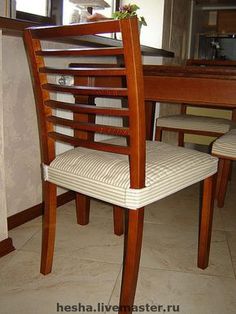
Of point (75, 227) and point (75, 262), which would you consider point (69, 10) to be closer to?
point (75, 227)

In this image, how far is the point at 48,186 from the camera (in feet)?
3.67

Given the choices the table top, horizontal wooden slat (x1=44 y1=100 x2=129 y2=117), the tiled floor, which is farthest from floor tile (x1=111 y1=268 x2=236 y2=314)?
the table top

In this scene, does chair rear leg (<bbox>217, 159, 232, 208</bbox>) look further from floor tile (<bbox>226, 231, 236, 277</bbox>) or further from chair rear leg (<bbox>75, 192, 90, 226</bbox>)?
chair rear leg (<bbox>75, 192, 90, 226</bbox>)

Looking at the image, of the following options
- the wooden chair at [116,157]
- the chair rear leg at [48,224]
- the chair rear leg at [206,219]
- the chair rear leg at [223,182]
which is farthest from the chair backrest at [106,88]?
the chair rear leg at [223,182]

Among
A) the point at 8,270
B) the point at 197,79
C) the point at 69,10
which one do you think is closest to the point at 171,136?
the point at 69,10


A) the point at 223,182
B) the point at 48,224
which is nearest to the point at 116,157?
the point at 48,224

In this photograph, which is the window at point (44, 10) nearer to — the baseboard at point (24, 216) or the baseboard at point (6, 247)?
the baseboard at point (24, 216)

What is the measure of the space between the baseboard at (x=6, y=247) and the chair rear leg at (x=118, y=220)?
44 centimetres

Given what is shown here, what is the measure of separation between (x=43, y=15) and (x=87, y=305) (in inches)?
59.6

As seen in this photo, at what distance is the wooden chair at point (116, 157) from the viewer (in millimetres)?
786

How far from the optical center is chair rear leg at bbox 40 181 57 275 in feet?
3.68

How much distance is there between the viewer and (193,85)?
1.16m

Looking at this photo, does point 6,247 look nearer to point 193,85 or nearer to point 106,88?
point 106,88

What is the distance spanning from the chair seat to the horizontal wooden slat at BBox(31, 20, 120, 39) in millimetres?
1328
